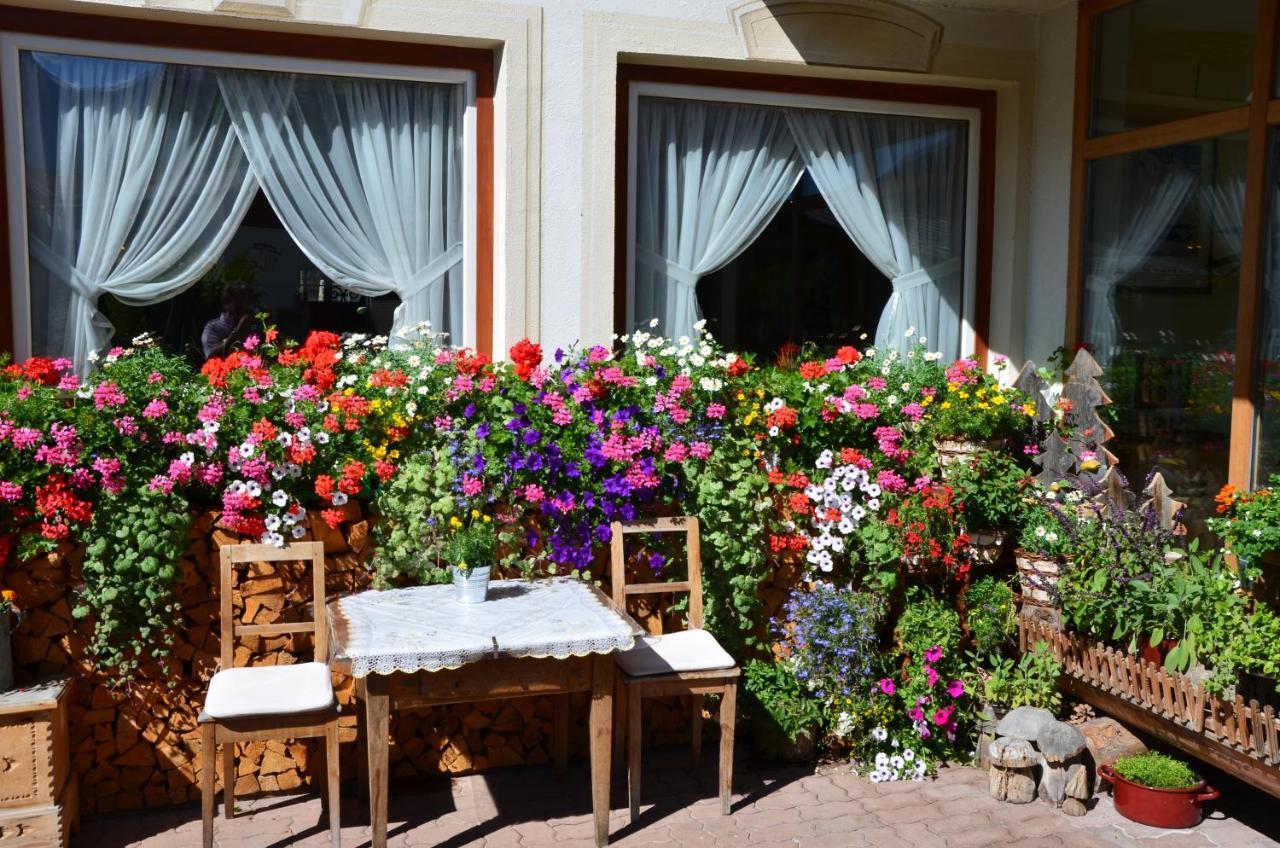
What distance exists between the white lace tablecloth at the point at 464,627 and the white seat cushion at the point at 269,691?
23 cm

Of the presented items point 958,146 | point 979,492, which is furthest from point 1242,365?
point 958,146

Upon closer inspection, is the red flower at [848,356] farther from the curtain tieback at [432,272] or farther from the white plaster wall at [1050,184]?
the curtain tieback at [432,272]

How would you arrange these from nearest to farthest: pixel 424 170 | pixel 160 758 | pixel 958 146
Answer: pixel 160 758 → pixel 424 170 → pixel 958 146

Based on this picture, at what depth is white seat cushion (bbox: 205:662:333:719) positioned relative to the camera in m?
3.71

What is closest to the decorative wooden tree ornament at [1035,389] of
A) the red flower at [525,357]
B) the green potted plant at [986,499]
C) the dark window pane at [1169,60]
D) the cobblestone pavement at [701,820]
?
the green potted plant at [986,499]

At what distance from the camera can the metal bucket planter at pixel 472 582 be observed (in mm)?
4059

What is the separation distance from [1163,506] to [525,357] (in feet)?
8.72

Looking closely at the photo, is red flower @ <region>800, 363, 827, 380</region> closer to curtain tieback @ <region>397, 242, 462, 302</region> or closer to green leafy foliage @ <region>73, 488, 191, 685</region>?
curtain tieback @ <region>397, 242, 462, 302</region>

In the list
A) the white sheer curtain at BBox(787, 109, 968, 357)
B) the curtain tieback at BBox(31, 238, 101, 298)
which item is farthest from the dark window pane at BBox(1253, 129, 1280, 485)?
the curtain tieback at BBox(31, 238, 101, 298)

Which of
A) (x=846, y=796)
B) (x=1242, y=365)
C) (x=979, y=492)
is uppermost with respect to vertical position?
(x=1242, y=365)

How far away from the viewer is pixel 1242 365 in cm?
475

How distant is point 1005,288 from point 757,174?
57.6 inches

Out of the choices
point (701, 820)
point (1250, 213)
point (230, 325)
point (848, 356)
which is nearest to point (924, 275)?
point (848, 356)

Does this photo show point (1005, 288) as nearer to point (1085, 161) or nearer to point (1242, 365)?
point (1085, 161)
